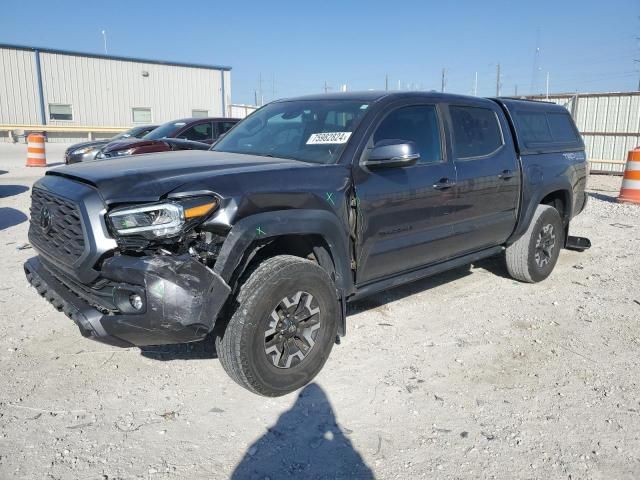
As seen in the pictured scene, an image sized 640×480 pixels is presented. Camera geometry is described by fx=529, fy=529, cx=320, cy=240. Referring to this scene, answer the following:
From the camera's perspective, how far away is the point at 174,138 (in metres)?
10.4

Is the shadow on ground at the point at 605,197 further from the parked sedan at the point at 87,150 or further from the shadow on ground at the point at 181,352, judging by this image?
the parked sedan at the point at 87,150

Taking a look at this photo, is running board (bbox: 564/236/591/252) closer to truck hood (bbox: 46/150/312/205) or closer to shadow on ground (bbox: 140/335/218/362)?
truck hood (bbox: 46/150/312/205)

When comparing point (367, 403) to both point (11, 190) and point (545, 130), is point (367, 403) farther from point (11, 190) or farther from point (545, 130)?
point (11, 190)

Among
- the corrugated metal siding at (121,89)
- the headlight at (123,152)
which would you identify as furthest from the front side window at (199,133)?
the corrugated metal siding at (121,89)

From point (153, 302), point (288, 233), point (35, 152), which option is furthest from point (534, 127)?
point (35, 152)

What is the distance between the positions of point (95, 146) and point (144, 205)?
10.6 m

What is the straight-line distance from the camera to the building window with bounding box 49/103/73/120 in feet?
93.9

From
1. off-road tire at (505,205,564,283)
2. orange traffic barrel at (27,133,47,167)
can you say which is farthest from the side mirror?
orange traffic barrel at (27,133,47,167)

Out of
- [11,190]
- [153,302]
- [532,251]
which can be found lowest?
[11,190]

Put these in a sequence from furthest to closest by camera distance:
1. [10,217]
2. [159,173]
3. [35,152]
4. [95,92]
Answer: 1. [95,92]
2. [35,152]
3. [10,217]
4. [159,173]

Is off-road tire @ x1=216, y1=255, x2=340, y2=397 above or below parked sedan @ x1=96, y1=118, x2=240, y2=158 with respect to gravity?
below

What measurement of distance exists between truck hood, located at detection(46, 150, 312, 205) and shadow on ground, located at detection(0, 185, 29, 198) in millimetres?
7946

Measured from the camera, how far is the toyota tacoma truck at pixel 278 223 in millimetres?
2781

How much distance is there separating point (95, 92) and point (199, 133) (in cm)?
2199
